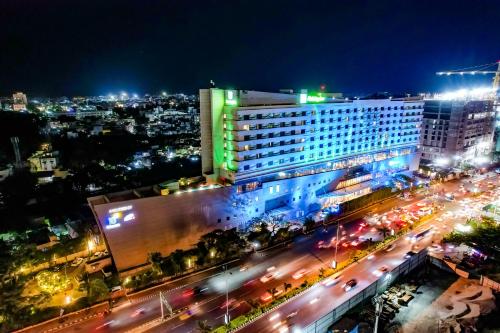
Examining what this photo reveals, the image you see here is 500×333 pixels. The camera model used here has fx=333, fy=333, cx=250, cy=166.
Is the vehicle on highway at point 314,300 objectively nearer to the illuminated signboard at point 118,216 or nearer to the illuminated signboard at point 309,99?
the illuminated signboard at point 118,216

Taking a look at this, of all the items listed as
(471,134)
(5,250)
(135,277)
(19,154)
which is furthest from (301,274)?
(471,134)

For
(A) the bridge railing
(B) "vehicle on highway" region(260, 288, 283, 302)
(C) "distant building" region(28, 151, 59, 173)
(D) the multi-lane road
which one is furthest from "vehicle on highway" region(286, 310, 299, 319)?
(C) "distant building" region(28, 151, 59, 173)

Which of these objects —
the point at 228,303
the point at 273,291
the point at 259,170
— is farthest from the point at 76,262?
the point at 259,170

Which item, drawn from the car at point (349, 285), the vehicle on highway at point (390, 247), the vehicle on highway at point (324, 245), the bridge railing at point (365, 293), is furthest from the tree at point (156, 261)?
the vehicle on highway at point (390, 247)

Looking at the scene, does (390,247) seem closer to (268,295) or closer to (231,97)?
(268,295)

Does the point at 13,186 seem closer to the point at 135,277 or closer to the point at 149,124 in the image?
the point at 135,277
